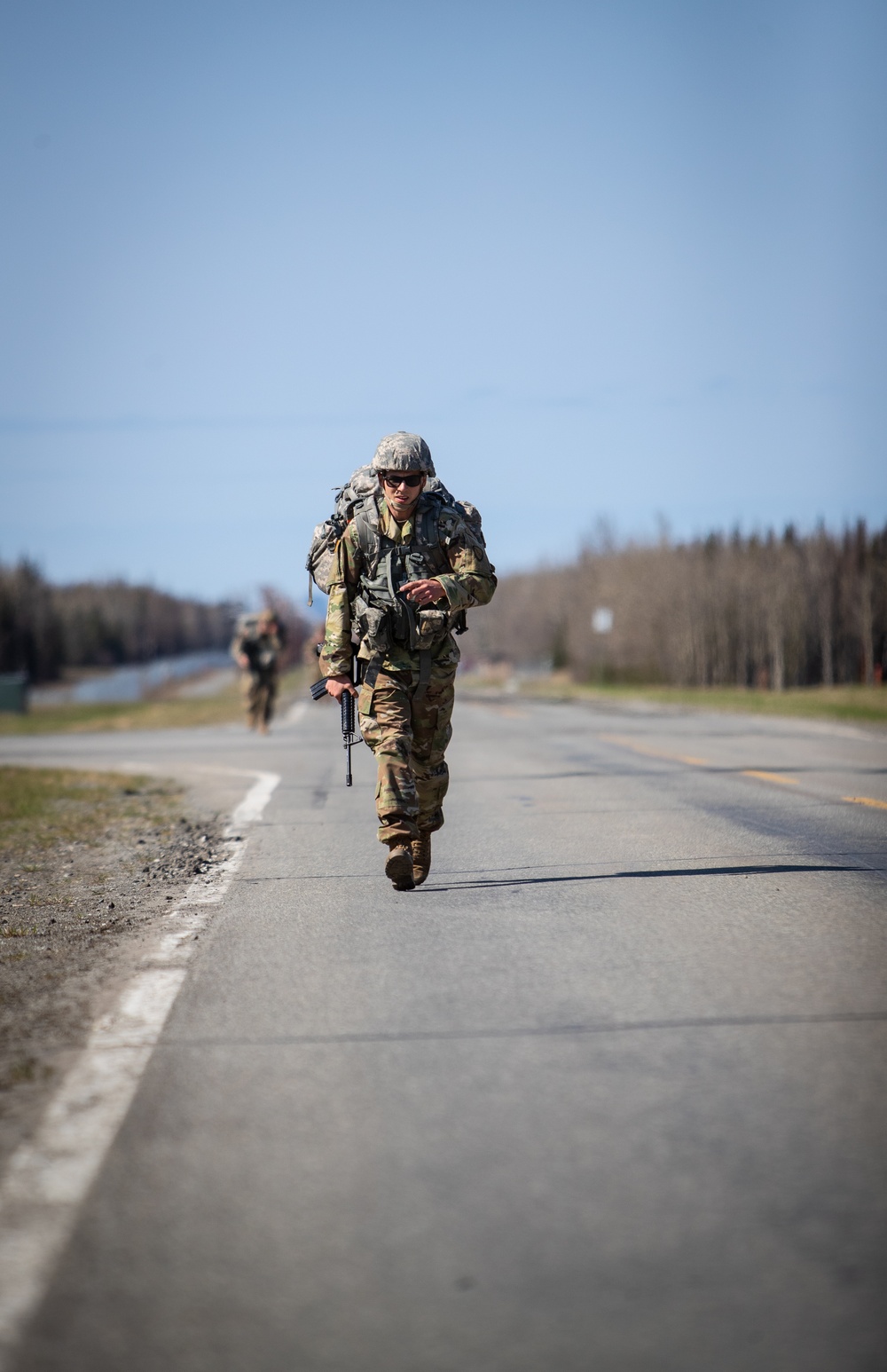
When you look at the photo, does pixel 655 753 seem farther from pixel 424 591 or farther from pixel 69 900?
pixel 69 900

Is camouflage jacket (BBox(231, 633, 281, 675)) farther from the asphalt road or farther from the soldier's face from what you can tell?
the asphalt road

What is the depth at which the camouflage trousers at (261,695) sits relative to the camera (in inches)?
896

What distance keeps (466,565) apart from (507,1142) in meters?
4.13

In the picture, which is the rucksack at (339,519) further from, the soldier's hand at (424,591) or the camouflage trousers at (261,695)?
the camouflage trousers at (261,695)

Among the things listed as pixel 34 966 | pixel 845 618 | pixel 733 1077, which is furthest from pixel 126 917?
pixel 845 618

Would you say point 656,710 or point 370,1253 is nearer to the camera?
point 370,1253

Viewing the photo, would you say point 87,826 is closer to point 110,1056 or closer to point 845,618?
point 110,1056

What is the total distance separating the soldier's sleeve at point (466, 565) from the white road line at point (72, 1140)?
2338mm

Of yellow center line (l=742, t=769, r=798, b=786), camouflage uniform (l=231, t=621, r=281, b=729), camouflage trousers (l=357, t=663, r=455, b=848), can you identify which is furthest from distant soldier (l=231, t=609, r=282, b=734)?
camouflage trousers (l=357, t=663, r=455, b=848)

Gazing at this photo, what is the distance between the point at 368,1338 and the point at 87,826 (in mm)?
9082

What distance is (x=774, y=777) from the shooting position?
13.2 meters

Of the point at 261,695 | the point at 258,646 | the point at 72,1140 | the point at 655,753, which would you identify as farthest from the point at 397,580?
the point at 261,695

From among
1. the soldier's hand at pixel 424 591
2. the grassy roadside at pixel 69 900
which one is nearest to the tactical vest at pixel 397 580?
the soldier's hand at pixel 424 591

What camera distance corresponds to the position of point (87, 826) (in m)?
11.2
